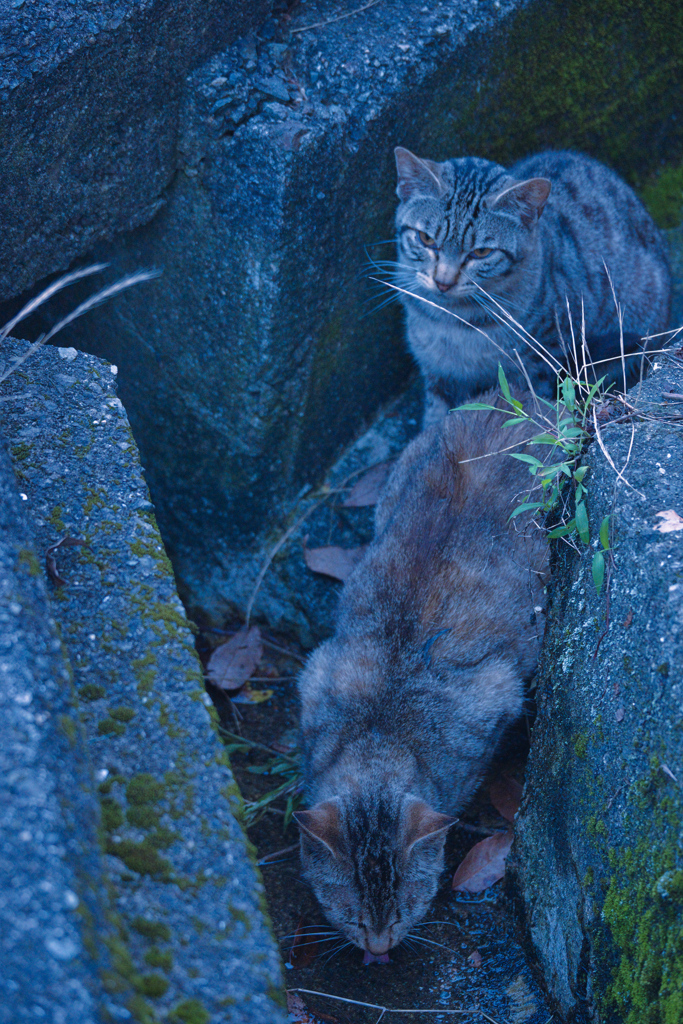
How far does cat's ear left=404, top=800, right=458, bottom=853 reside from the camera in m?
2.33

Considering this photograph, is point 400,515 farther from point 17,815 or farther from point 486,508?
point 17,815

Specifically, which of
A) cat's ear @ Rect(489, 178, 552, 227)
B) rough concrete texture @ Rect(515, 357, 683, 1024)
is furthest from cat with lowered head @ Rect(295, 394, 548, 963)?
cat's ear @ Rect(489, 178, 552, 227)

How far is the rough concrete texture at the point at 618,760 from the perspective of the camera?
192 cm

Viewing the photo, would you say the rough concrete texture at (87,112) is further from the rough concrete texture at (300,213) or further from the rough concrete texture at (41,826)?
the rough concrete texture at (41,826)

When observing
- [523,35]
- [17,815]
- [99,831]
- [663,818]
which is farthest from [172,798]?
[523,35]

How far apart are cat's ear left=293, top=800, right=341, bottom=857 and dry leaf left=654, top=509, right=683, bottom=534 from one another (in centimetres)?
118

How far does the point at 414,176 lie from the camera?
3246 millimetres

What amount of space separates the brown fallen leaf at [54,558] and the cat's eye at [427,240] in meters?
→ 1.99

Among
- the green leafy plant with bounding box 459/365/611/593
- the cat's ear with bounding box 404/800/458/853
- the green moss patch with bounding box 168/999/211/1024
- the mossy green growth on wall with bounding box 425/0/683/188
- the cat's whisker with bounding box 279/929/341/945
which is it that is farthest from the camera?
the mossy green growth on wall with bounding box 425/0/683/188

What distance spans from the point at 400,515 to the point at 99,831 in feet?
5.52

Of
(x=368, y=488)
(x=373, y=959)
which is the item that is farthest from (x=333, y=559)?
(x=373, y=959)

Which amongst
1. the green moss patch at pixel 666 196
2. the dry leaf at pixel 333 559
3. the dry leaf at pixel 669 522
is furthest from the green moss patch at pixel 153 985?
the green moss patch at pixel 666 196

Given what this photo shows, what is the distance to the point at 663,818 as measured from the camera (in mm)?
1908

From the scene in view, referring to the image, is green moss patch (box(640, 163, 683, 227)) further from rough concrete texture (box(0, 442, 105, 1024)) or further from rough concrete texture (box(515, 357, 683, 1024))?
rough concrete texture (box(0, 442, 105, 1024))
